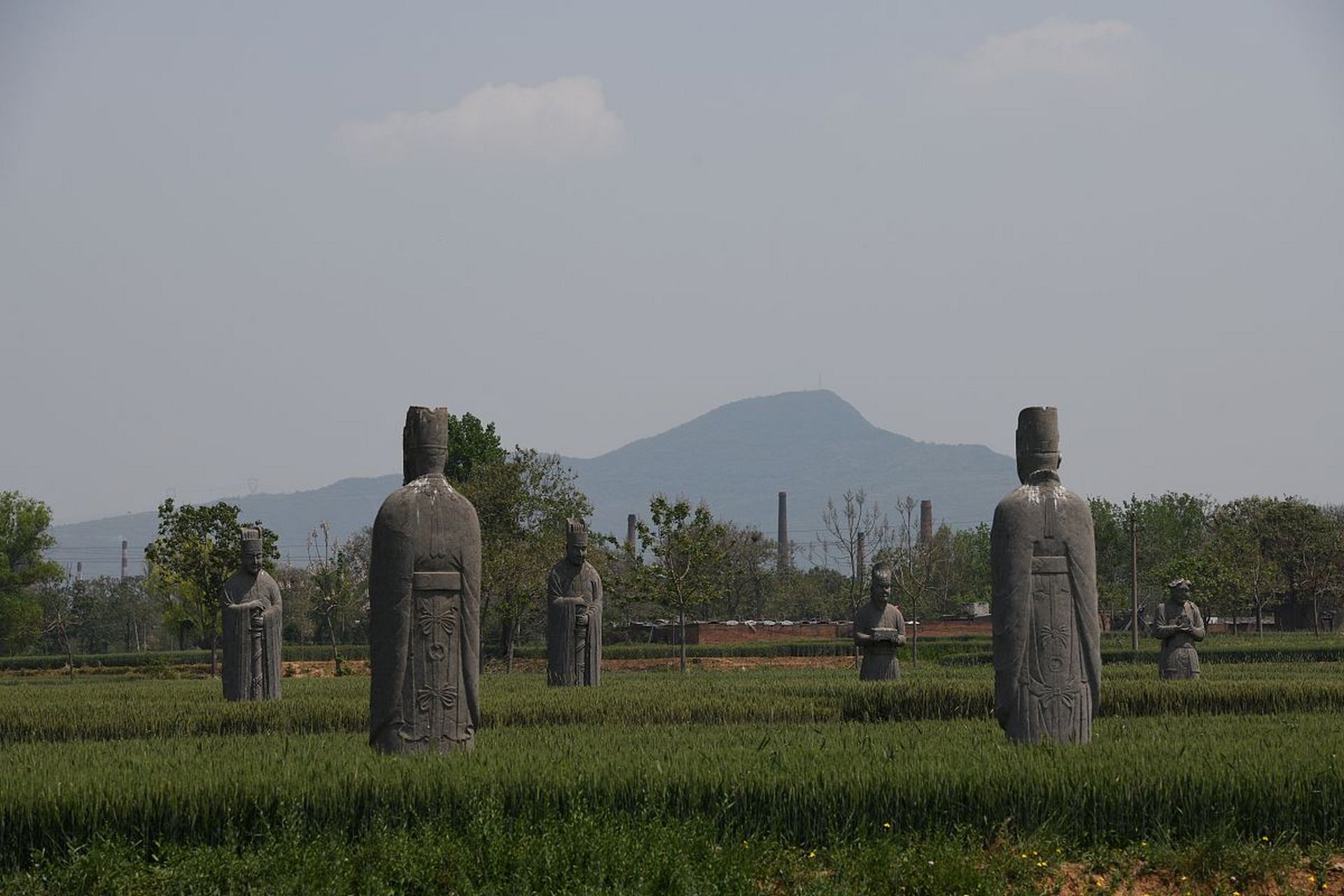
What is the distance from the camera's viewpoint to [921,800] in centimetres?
1162

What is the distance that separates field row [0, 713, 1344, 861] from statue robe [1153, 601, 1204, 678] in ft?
40.1

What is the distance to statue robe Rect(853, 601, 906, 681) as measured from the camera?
22855 mm

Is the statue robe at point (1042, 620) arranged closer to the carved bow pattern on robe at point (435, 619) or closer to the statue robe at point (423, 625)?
the statue robe at point (423, 625)

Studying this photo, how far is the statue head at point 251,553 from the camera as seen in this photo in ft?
76.2

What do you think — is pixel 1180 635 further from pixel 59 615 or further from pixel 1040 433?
pixel 59 615

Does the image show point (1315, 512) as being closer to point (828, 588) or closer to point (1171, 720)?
point (828, 588)

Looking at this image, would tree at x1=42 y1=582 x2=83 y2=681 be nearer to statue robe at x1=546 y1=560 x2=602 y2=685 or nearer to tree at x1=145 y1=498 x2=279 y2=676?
tree at x1=145 y1=498 x2=279 y2=676

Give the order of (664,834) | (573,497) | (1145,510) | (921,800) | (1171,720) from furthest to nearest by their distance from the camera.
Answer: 1. (1145,510)
2. (573,497)
3. (1171,720)
4. (921,800)
5. (664,834)

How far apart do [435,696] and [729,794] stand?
340 cm

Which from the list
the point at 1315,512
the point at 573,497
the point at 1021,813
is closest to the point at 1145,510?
the point at 1315,512

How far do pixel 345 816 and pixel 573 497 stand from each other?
44728 millimetres

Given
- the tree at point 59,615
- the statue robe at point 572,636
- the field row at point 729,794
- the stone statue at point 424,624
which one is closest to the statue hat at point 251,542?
the statue robe at point 572,636

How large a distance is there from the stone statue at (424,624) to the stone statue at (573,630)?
34.0ft

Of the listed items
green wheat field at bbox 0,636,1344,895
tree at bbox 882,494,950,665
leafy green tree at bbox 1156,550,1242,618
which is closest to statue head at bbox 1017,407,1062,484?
green wheat field at bbox 0,636,1344,895
